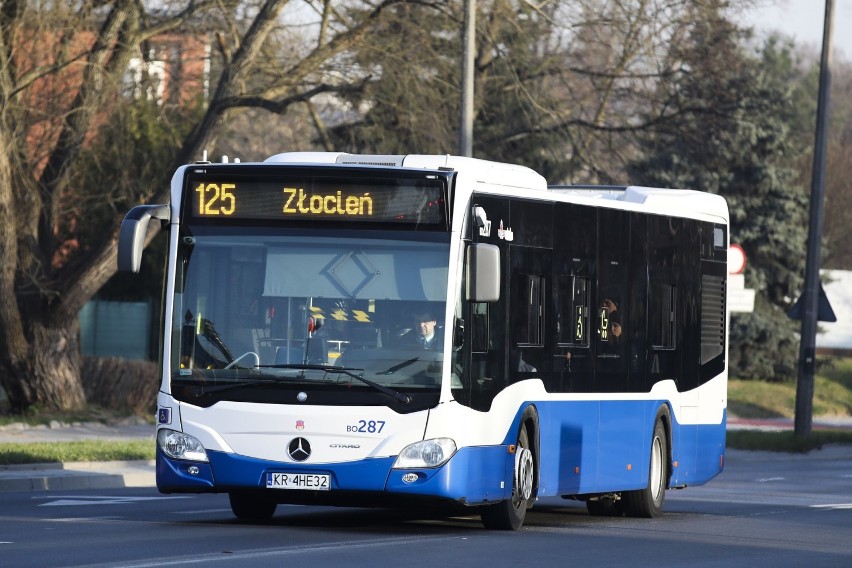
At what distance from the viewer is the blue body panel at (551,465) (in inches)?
495

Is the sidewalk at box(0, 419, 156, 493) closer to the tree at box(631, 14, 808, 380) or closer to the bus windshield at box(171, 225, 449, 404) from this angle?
the bus windshield at box(171, 225, 449, 404)

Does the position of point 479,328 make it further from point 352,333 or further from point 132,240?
point 132,240

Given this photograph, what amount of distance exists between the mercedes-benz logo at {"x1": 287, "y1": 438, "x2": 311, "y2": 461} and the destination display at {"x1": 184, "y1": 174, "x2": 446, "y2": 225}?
1669mm

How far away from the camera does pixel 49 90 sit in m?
27.7

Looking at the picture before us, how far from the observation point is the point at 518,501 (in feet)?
45.4

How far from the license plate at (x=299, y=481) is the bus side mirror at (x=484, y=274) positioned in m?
1.70

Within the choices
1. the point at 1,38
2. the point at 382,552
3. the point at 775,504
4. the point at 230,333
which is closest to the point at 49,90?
the point at 1,38

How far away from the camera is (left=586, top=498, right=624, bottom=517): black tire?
1702 cm

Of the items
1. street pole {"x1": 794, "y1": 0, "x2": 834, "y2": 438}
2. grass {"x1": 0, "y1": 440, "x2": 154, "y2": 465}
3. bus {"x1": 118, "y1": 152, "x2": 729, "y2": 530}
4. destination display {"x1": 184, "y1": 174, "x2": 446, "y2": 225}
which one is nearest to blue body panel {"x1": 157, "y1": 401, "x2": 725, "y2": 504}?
bus {"x1": 118, "y1": 152, "x2": 729, "y2": 530}

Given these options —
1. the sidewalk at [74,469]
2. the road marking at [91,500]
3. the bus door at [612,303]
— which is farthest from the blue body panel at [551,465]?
the sidewalk at [74,469]

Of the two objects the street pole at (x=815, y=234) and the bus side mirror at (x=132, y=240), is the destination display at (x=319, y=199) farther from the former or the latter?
the street pole at (x=815, y=234)

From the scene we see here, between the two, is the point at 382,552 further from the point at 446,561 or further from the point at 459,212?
the point at 459,212

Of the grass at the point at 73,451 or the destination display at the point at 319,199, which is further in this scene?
the grass at the point at 73,451

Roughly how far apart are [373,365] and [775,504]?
802 cm
